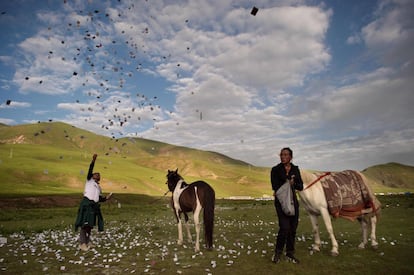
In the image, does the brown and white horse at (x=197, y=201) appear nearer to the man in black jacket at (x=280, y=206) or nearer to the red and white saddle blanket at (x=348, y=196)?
the man in black jacket at (x=280, y=206)

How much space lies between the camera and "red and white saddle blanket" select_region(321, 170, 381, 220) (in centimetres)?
1064

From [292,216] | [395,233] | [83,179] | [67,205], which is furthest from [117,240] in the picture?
[83,179]

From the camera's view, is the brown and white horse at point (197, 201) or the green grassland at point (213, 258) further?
the brown and white horse at point (197, 201)

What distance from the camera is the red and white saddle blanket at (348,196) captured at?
34.9 ft

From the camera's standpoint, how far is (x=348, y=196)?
10.9m

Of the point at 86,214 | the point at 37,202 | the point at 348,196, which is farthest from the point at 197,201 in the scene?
the point at 37,202

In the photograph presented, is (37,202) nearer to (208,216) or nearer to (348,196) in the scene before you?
(208,216)

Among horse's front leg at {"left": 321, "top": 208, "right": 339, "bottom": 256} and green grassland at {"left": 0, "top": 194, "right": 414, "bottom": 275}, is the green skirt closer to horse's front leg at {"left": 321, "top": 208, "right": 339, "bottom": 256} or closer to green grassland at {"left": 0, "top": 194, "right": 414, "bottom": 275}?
green grassland at {"left": 0, "top": 194, "right": 414, "bottom": 275}

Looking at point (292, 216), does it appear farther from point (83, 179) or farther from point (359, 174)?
point (83, 179)

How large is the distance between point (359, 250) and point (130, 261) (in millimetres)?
9032

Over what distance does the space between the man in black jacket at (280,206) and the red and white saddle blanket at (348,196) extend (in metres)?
1.43

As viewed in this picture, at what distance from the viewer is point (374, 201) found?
11.2 meters

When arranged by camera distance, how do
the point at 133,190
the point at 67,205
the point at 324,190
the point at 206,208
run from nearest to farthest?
the point at 324,190 < the point at 206,208 < the point at 67,205 < the point at 133,190

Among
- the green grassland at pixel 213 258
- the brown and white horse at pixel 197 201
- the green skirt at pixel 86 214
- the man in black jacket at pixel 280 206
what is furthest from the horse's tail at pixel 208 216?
the green skirt at pixel 86 214
